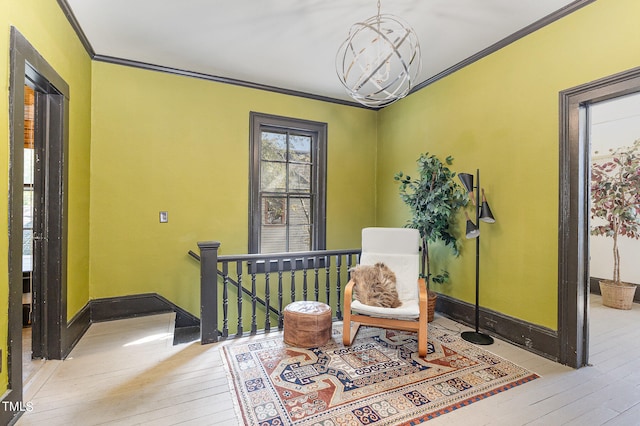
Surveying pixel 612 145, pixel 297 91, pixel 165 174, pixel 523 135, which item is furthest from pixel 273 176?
pixel 612 145

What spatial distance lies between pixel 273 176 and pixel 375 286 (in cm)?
212

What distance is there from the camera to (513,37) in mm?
2771

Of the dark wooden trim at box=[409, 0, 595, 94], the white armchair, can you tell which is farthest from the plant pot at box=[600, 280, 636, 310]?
the dark wooden trim at box=[409, 0, 595, 94]

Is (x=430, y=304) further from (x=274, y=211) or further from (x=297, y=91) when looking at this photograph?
(x=297, y=91)

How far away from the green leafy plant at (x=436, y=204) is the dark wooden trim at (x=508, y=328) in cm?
33

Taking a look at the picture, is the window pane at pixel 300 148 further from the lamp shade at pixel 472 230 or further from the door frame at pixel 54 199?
the door frame at pixel 54 199

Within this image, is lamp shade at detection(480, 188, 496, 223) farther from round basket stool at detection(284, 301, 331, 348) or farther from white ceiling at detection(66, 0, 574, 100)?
round basket stool at detection(284, 301, 331, 348)

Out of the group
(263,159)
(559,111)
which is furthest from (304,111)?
(559,111)

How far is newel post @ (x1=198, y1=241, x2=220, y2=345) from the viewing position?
9.09ft

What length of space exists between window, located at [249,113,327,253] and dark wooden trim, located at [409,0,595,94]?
5.38 feet

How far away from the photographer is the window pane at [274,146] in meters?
4.11

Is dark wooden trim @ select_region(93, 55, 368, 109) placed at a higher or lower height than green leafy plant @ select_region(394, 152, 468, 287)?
higher

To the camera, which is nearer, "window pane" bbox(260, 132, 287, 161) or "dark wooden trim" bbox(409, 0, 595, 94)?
"dark wooden trim" bbox(409, 0, 595, 94)

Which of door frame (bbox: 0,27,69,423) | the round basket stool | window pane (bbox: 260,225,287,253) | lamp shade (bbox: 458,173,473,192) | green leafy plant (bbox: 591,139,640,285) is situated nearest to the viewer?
door frame (bbox: 0,27,69,423)
